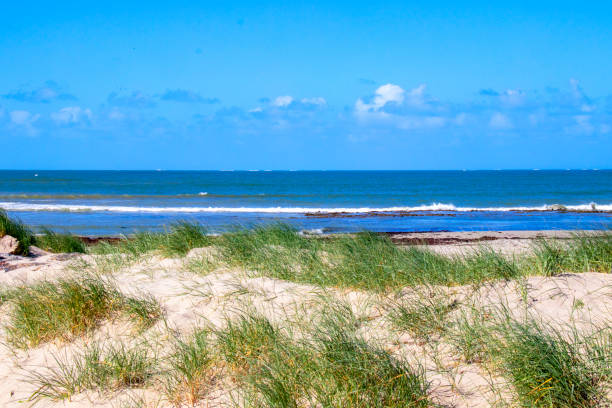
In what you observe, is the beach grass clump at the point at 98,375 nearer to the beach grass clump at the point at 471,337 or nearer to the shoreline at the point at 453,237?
the beach grass clump at the point at 471,337

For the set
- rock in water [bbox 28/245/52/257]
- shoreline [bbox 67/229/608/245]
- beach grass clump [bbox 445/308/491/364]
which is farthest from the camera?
shoreline [bbox 67/229/608/245]

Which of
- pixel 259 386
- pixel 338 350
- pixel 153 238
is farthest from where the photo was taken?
pixel 153 238

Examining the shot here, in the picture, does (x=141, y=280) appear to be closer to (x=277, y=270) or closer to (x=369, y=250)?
(x=277, y=270)

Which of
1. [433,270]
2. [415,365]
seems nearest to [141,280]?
[433,270]

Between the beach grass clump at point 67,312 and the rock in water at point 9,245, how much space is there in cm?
474

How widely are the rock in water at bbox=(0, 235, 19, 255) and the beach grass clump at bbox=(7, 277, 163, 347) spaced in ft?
15.6

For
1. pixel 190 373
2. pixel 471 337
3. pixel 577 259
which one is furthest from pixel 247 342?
pixel 577 259

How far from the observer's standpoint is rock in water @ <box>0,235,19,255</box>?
390 inches

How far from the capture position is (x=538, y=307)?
Result: 4.62m

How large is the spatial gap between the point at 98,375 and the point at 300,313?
72.4 inches

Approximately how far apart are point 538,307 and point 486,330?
804mm

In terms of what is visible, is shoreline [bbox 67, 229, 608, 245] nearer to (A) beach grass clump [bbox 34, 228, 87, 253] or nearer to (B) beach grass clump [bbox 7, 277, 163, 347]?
(A) beach grass clump [bbox 34, 228, 87, 253]

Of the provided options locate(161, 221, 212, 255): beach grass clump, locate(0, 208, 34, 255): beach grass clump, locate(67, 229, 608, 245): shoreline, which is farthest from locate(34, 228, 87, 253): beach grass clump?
locate(67, 229, 608, 245): shoreline

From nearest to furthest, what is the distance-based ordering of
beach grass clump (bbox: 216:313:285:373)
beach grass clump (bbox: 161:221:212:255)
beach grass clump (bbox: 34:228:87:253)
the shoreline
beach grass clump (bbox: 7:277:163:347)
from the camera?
beach grass clump (bbox: 216:313:285:373) < beach grass clump (bbox: 7:277:163:347) < beach grass clump (bbox: 161:221:212:255) < beach grass clump (bbox: 34:228:87:253) < the shoreline
